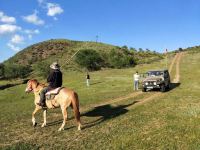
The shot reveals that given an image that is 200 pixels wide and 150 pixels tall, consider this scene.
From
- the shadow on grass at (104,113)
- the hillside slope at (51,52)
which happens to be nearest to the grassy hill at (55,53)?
the hillside slope at (51,52)

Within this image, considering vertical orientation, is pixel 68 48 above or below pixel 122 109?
above

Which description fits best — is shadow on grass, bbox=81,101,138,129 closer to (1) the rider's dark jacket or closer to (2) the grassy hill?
(1) the rider's dark jacket

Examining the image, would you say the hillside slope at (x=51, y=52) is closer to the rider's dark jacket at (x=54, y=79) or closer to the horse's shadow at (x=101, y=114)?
the horse's shadow at (x=101, y=114)

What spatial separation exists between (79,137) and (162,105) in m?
9.79

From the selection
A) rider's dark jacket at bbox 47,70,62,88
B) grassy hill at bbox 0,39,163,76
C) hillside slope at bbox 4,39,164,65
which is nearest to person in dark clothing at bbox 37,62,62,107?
rider's dark jacket at bbox 47,70,62,88

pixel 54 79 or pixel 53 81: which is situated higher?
pixel 54 79

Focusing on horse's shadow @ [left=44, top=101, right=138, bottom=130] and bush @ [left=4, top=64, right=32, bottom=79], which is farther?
bush @ [left=4, top=64, right=32, bottom=79]

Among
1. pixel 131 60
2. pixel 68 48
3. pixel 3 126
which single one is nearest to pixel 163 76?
pixel 3 126

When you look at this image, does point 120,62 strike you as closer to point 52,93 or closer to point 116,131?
point 52,93

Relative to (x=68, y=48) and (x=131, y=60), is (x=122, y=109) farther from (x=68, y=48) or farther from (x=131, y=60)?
(x=68, y=48)

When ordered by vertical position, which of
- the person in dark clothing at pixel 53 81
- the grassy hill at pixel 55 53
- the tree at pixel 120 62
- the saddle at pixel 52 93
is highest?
the grassy hill at pixel 55 53

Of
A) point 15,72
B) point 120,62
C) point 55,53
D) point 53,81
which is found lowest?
point 15,72

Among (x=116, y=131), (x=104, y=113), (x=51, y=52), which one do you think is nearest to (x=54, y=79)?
(x=116, y=131)

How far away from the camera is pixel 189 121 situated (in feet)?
54.0
